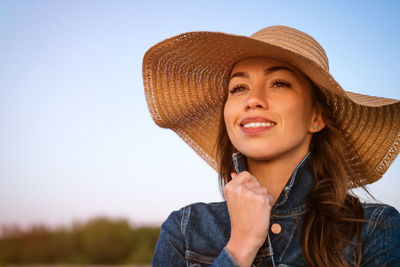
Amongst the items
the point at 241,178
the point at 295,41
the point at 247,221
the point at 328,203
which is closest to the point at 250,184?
the point at 241,178

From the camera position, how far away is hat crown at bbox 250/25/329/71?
2145 millimetres

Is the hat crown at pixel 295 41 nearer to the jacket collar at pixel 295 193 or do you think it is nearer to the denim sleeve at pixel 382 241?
the jacket collar at pixel 295 193

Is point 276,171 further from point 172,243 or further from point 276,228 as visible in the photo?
point 172,243

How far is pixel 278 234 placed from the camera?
6.32 ft

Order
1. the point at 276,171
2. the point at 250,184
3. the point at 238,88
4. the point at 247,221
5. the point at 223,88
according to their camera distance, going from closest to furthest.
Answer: the point at 247,221 < the point at 250,184 < the point at 276,171 < the point at 238,88 < the point at 223,88

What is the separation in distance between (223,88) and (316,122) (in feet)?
2.52

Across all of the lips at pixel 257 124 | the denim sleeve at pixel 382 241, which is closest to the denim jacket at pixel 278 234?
the denim sleeve at pixel 382 241

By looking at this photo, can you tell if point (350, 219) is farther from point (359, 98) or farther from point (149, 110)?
point (149, 110)

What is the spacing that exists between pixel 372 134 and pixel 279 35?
0.86 m

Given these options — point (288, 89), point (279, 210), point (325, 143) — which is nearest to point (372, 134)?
point (325, 143)

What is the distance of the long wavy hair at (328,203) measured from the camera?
70.7 inches

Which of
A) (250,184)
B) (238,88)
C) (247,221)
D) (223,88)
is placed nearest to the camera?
(247,221)

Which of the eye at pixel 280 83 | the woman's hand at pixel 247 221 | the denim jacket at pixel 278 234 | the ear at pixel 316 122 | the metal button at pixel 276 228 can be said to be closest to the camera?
the woman's hand at pixel 247 221

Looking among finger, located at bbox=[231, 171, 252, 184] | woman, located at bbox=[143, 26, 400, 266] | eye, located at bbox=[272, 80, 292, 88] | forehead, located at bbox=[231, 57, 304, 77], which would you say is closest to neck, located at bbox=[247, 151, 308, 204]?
woman, located at bbox=[143, 26, 400, 266]
